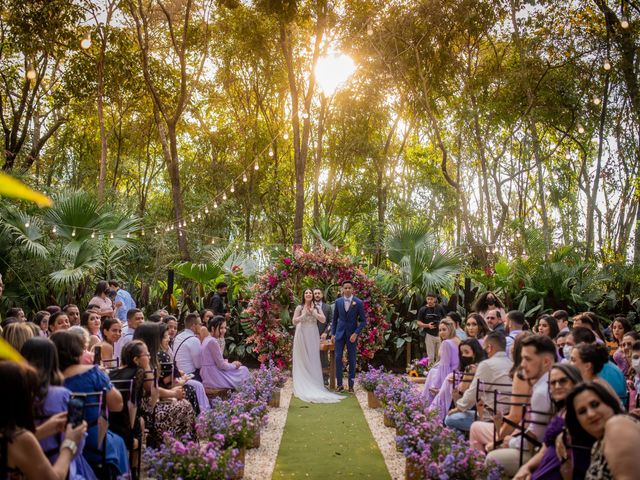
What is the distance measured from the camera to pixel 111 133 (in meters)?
30.1

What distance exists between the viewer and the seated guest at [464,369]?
250 inches

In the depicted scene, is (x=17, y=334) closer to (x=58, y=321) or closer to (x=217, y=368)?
(x=58, y=321)

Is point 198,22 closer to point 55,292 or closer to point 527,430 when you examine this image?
point 55,292

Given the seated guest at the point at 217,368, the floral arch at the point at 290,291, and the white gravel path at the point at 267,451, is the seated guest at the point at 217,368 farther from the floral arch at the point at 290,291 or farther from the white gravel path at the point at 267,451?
the floral arch at the point at 290,291

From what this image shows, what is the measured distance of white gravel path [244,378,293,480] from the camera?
643 cm

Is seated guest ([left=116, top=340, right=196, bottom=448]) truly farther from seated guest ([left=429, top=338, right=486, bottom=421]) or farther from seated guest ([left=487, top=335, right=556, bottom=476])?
seated guest ([left=487, top=335, right=556, bottom=476])

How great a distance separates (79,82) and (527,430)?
1870 cm

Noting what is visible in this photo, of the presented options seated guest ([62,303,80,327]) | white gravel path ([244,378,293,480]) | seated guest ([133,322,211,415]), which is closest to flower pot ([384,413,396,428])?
white gravel path ([244,378,293,480])

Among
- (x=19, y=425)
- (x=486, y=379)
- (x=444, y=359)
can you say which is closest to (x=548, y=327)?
(x=444, y=359)

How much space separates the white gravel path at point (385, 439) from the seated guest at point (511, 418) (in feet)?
4.00

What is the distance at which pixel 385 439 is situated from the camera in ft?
26.1

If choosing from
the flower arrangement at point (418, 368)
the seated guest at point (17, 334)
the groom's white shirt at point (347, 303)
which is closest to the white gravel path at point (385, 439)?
the flower arrangement at point (418, 368)

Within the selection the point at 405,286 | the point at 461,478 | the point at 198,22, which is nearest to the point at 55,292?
the point at 405,286

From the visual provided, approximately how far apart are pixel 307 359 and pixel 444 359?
14.0 ft
